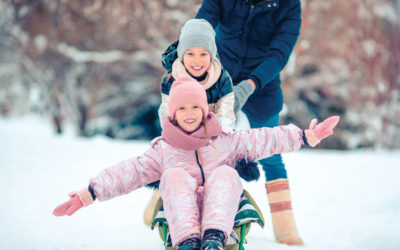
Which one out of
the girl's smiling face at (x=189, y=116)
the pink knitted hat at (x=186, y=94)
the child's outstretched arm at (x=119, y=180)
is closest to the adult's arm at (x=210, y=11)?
the pink knitted hat at (x=186, y=94)

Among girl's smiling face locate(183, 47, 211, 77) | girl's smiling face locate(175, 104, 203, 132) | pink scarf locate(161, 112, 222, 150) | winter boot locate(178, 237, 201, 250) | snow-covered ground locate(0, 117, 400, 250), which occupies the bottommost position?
snow-covered ground locate(0, 117, 400, 250)

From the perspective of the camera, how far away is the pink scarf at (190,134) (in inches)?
64.8

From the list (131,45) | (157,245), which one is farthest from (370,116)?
(157,245)

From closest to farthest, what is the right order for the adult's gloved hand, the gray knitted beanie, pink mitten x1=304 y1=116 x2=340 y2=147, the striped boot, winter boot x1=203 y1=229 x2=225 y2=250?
winter boot x1=203 y1=229 x2=225 y2=250
pink mitten x1=304 y1=116 x2=340 y2=147
the gray knitted beanie
the adult's gloved hand
the striped boot

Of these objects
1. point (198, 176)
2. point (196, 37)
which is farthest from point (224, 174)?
point (196, 37)

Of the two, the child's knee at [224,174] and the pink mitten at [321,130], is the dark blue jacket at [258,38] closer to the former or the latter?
the pink mitten at [321,130]

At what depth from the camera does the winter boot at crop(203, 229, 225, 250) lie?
1362 millimetres

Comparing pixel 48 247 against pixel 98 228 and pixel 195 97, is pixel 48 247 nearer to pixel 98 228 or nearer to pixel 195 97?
pixel 98 228

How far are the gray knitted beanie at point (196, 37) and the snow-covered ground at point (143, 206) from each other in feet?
3.41

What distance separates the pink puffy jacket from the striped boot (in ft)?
1.90

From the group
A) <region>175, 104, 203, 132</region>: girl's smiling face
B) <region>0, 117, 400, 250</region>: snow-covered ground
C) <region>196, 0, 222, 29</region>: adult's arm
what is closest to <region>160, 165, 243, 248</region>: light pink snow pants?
<region>175, 104, 203, 132</region>: girl's smiling face

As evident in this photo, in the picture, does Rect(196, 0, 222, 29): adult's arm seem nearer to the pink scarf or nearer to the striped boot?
the pink scarf

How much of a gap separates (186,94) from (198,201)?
0.49 m

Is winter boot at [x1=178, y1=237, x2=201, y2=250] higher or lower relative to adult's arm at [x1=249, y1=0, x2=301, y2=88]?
lower
